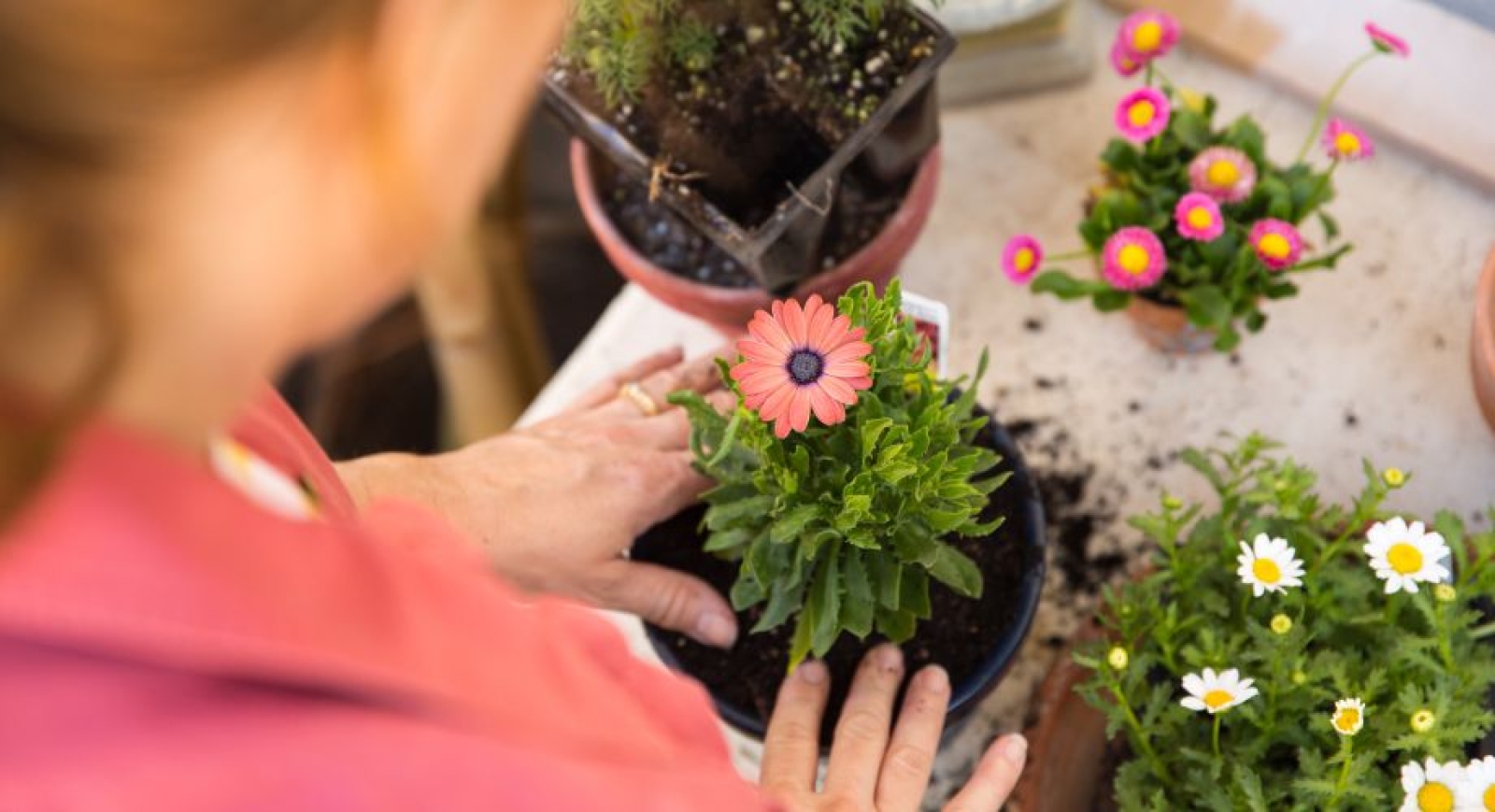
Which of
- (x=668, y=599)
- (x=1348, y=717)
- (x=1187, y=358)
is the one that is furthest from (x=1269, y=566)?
(x=668, y=599)

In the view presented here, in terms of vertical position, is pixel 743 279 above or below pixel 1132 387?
above

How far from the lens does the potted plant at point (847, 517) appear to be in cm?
86

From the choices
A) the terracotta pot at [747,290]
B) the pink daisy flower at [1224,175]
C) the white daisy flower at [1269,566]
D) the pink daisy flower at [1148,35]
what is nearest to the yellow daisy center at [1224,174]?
the pink daisy flower at [1224,175]

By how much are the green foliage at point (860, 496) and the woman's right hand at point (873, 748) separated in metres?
0.03

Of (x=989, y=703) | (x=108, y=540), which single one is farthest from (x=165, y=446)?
(x=989, y=703)

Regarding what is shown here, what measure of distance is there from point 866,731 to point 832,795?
2.5 inches

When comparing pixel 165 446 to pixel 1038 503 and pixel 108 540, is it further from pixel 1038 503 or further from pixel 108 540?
pixel 1038 503

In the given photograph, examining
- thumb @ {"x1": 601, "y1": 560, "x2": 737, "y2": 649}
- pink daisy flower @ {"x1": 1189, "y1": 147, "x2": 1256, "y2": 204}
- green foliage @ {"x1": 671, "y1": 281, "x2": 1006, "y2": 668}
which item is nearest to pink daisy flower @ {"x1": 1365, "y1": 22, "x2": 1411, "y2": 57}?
pink daisy flower @ {"x1": 1189, "y1": 147, "x2": 1256, "y2": 204}

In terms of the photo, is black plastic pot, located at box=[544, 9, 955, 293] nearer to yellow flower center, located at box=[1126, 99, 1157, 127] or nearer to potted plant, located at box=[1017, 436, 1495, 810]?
yellow flower center, located at box=[1126, 99, 1157, 127]

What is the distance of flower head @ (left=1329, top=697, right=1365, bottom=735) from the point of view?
2.89 feet

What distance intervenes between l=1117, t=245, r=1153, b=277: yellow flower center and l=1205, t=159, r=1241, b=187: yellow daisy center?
94 millimetres

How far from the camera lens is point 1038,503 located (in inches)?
42.1

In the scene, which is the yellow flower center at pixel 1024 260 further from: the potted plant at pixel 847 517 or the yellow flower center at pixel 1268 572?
the yellow flower center at pixel 1268 572

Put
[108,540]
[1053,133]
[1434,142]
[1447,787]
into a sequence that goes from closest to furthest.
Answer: [108,540] < [1447,787] < [1434,142] < [1053,133]
